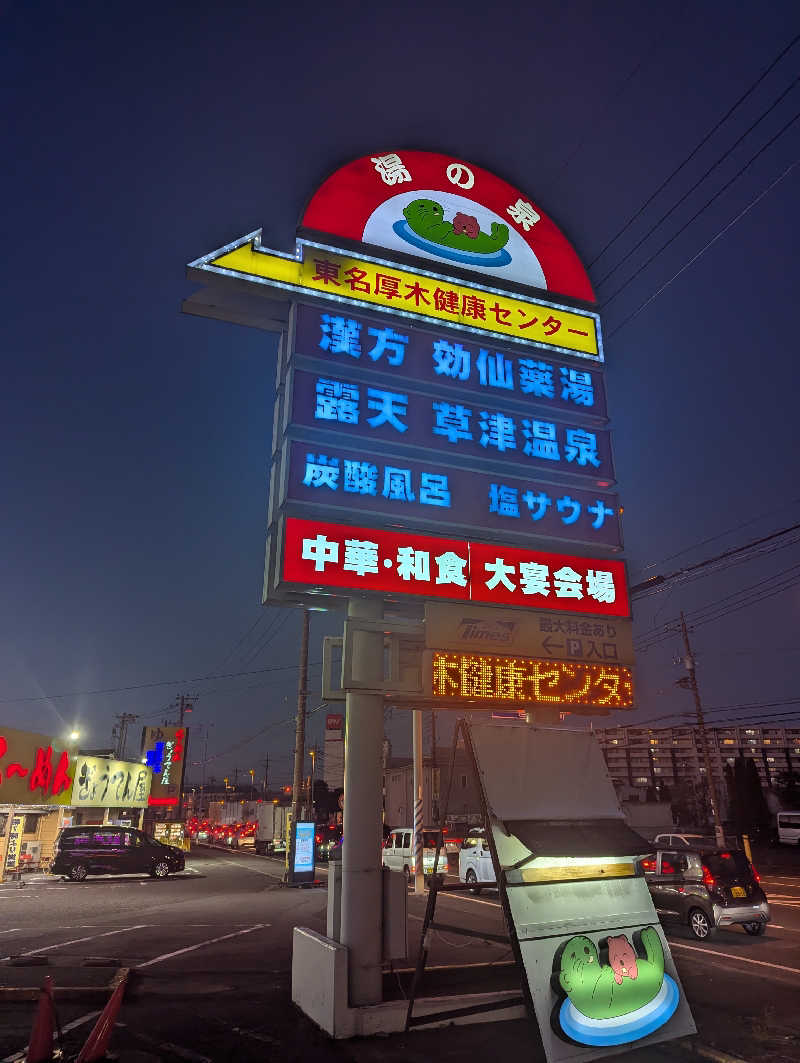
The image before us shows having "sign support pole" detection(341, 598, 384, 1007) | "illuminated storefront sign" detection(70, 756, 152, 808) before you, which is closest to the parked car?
"sign support pole" detection(341, 598, 384, 1007)

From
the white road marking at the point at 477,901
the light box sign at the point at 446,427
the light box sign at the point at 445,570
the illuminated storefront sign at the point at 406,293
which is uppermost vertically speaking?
the illuminated storefront sign at the point at 406,293

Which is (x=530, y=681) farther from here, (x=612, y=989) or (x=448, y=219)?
(x=448, y=219)

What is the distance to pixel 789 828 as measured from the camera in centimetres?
4831

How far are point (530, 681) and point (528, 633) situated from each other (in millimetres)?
609

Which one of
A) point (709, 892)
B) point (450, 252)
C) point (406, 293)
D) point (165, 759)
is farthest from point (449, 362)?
point (165, 759)

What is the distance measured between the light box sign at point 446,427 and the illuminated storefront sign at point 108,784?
27.8 meters

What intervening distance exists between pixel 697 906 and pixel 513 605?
Answer: 30.6 feet

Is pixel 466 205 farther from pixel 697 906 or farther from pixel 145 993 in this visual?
pixel 697 906

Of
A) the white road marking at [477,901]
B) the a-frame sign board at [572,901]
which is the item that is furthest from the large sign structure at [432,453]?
the white road marking at [477,901]

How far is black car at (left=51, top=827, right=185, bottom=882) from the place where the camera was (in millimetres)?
25938

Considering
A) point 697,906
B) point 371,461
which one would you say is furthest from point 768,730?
point 371,461

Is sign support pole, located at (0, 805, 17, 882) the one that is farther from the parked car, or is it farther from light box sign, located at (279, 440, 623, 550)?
light box sign, located at (279, 440, 623, 550)

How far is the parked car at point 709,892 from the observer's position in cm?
1314

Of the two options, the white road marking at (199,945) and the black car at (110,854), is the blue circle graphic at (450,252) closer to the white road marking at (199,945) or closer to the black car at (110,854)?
the white road marking at (199,945)
